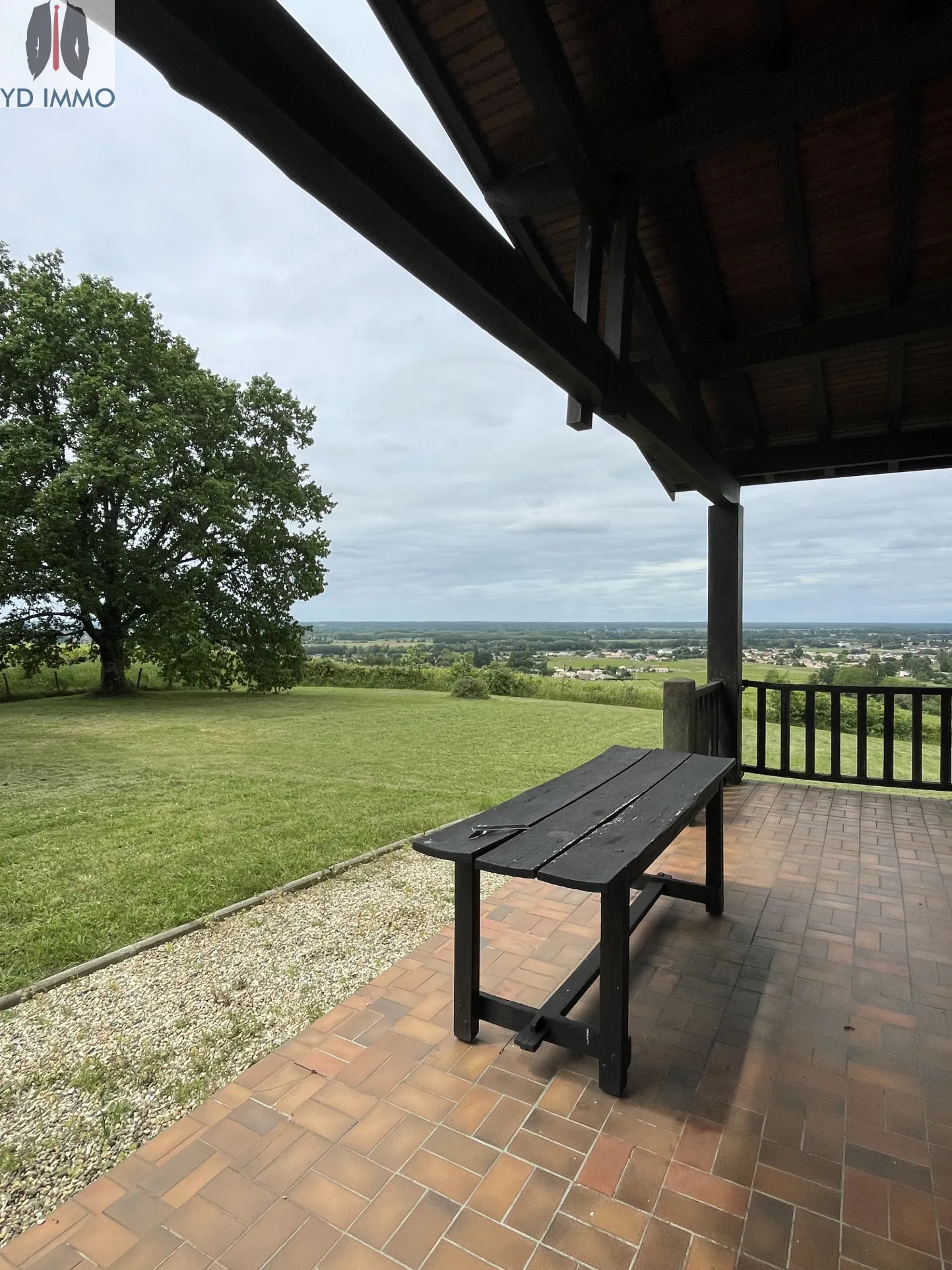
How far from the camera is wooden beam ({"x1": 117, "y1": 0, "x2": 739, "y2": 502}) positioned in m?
1.07

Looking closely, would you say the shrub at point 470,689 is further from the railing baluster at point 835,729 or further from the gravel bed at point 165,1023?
the gravel bed at point 165,1023

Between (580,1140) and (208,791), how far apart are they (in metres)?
5.26

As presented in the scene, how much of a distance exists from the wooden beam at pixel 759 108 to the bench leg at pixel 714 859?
271 centimetres

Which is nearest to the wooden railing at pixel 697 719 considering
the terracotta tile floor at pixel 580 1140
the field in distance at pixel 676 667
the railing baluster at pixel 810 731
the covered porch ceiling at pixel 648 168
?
the field in distance at pixel 676 667

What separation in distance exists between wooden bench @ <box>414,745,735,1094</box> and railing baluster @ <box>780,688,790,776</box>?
2.87 meters

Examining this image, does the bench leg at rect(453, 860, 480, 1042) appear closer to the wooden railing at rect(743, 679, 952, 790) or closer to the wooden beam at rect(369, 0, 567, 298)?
the wooden beam at rect(369, 0, 567, 298)

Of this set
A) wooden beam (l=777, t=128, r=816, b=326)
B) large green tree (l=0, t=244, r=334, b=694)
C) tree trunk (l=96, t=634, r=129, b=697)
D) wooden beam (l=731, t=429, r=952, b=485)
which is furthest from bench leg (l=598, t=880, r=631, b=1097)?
tree trunk (l=96, t=634, r=129, b=697)

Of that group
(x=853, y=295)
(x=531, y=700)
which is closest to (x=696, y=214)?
(x=853, y=295)

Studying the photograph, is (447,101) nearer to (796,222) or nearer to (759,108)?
(759,108)

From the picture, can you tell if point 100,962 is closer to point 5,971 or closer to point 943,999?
point 5,971

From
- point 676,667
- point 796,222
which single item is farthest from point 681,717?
point 676,667

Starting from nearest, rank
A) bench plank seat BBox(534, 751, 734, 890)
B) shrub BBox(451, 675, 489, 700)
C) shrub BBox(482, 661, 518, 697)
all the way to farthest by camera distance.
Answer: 1. bench plank seat BBox(534, 751, 734, 890)
2. shrub BBox(451, 675, 489, 700)
3. shrub BBox(482, 661, 518, 697)

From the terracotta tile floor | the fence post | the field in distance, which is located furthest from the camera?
the field in distance

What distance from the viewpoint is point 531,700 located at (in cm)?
1380
